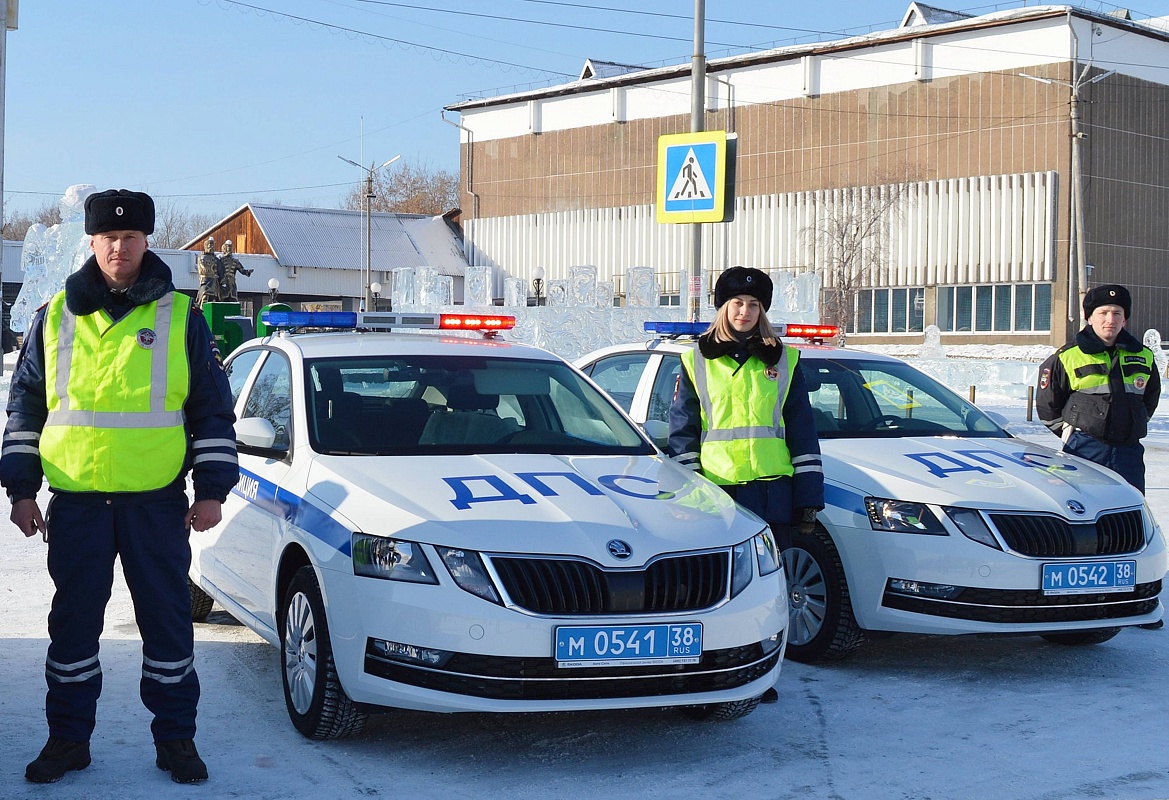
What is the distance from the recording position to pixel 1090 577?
6105 millimetres

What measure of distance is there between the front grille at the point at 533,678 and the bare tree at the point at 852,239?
50570mm

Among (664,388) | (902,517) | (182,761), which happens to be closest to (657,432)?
(664,388)

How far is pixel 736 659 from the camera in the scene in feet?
16.0

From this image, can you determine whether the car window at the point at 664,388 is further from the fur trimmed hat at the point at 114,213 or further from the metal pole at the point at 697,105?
the metal pole at the point at 697,105

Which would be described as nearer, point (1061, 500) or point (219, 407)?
point (219, 407)

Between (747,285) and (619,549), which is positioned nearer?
(619,549)

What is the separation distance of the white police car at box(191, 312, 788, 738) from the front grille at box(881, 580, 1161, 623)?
1.18 m

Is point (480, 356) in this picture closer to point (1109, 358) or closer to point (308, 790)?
point (308, 790)

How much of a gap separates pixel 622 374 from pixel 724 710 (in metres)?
3.20

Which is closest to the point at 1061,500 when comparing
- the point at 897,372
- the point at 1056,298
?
the point at 897,372

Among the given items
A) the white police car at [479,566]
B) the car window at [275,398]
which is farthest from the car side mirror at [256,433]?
the car window at [275,398]

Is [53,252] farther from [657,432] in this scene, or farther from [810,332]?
[657,432]

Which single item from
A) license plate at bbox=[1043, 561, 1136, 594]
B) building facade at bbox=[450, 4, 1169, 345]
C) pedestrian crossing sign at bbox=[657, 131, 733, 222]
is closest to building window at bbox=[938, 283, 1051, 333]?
building facade at bbox=[450, 4, 1169, 345]

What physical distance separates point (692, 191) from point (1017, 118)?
3920 centimetres
